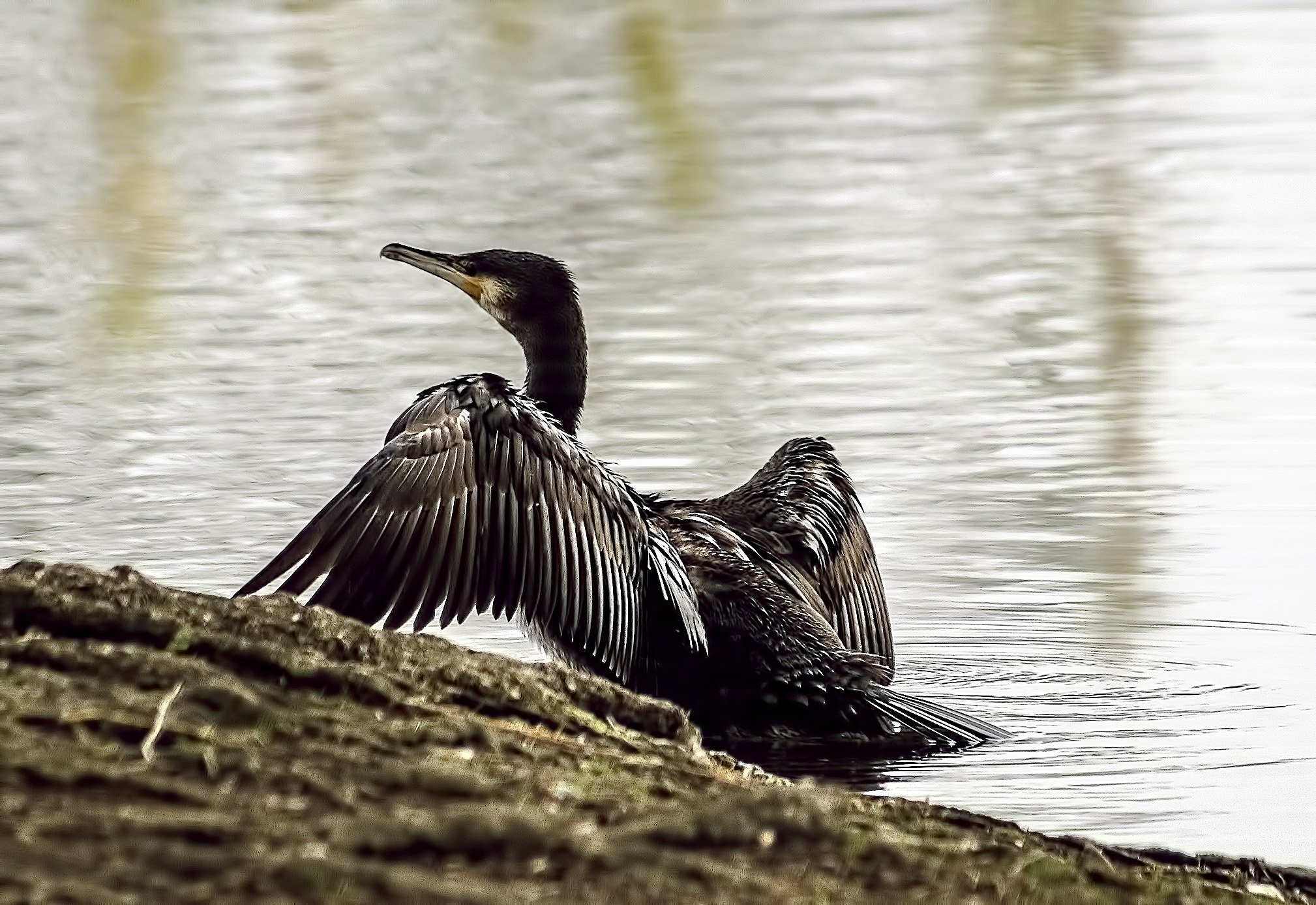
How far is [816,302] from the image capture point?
12742 mm

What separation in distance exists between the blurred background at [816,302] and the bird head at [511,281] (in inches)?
39.5

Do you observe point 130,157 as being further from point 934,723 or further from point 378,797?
point 378,797

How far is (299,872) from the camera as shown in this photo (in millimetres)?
3326

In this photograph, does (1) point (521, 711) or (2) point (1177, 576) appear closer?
(1) point (521, 711)

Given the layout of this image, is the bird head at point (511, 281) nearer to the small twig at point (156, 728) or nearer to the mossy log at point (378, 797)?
the mossy log at point (378, 797)

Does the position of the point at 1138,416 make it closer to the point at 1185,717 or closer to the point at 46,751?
the point at 1185,717

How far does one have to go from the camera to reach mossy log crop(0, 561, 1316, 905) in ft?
11.1

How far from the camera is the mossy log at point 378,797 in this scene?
338 centimetres

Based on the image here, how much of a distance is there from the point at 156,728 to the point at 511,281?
173 inches

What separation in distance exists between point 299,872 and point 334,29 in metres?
20.0

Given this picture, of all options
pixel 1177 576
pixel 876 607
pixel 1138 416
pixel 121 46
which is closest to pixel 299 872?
pixel 876 607

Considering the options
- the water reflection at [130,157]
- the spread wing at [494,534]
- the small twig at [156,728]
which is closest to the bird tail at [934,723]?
the spread wing at [494,534]

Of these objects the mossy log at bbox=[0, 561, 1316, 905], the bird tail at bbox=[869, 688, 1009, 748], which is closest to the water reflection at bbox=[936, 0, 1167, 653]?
the bird tail at bbox=[869, 688, 1009, 748]

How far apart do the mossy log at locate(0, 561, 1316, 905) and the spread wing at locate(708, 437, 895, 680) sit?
110 inches
